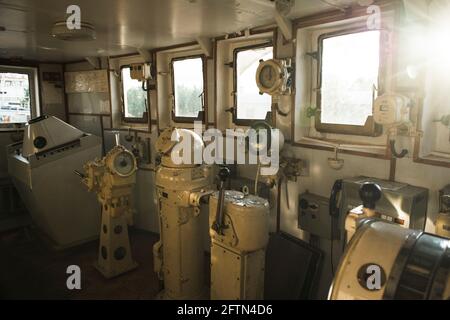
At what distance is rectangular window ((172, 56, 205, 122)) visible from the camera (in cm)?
359

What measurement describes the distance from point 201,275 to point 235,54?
201cm

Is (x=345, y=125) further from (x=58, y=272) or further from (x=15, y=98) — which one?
(x=15, y=98)

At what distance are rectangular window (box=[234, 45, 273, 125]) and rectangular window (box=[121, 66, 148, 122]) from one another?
61.6 inches

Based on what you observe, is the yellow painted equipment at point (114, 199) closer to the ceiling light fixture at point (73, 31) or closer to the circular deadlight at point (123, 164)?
the circular deadlight at point (123, 164)

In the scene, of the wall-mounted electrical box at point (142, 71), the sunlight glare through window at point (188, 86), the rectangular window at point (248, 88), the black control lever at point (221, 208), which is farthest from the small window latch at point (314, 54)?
the wall-mounted electrical box at point (142, 71)

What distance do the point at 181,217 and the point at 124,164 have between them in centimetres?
88

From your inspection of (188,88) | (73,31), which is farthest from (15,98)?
(73,31)

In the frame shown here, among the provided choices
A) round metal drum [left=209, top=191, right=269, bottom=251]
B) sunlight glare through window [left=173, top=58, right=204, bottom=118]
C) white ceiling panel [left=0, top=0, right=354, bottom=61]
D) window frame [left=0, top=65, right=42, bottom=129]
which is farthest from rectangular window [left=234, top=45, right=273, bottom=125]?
window frame [left=0, top=65, right=42, bottom=129]

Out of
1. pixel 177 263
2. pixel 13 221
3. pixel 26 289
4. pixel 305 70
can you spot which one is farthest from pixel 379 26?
pixel 13 221

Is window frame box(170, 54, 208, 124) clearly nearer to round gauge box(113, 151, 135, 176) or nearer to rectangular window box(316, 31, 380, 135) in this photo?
round gauge box(113, 151, 135, 176)

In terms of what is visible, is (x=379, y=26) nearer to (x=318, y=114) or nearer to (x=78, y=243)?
(x=318, y=114)

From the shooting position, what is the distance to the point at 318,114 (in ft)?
8.45

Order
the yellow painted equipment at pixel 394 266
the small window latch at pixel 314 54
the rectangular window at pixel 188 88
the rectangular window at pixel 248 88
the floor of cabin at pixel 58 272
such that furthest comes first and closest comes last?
the rectangular window at pixel 188 88
the rectangular window at pixel 248 88
the floor of cabin at pixel 58 272
the small window latch at pixel 314 54
the yellow painted equipment at pixel 394 266

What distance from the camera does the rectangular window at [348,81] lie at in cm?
225
